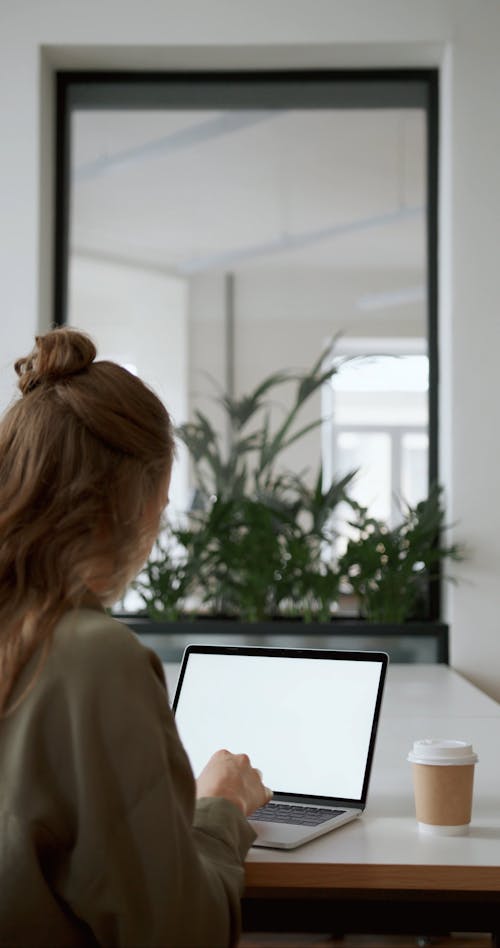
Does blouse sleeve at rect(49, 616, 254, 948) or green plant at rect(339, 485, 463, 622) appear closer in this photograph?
blouse sleeve at rect(49, 616, 254, 948)

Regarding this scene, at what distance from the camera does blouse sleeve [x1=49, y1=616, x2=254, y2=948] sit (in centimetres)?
91

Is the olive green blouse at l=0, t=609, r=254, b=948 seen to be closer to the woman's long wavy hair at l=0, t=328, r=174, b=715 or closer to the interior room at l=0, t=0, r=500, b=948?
the woman's long wavy hair at l=0, t=328, r=174, b=715

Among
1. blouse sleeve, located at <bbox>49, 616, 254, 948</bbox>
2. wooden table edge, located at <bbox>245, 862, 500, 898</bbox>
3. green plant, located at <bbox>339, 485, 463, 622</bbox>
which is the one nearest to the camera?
blouse sleeve, located at <bbox>49, 616, 254, 948</bbox>

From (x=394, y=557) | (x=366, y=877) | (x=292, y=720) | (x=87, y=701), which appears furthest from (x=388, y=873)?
(x=394, y=557)

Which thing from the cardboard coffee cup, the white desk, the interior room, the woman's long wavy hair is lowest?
the white desk

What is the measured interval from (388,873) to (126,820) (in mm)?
387

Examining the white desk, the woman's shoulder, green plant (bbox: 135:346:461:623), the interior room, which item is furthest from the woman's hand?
green plant (bbox: 135:346:461:623)

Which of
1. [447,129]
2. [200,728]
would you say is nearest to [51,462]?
[200,728]

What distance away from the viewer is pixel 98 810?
0.91 meters

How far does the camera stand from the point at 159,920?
0.91 m

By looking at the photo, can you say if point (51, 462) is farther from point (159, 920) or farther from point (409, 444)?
point (409, 444)

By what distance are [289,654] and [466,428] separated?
1.55m

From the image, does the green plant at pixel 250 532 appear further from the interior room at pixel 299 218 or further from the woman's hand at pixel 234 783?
the woman's hand at pixel 234 783

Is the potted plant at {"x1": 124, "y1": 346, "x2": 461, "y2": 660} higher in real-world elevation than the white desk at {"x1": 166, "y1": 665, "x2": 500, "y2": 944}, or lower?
higher
